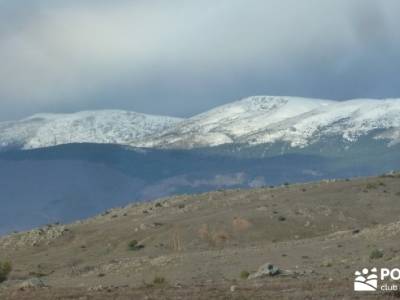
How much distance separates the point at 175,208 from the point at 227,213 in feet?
41.7

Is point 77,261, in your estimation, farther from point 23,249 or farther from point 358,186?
point 358,186

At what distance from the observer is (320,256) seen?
56.2m

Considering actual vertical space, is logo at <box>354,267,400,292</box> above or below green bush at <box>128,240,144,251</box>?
below

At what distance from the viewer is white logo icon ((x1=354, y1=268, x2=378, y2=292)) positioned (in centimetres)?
3434

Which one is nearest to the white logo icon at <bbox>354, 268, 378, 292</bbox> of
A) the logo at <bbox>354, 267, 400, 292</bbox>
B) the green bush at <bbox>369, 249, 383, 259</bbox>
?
the logo at <bbox>354, 267, 400, 292</bbox>

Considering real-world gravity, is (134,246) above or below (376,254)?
above

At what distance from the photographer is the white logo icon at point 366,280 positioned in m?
34.3

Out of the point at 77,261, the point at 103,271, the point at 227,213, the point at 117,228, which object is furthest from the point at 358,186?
the point at 103,271

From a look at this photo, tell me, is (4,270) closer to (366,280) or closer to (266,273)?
(266,273)

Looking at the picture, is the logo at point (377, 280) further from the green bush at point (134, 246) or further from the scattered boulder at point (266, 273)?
the green bush at point (134, 246)

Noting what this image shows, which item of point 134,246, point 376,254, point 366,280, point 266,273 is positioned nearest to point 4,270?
point 266,273

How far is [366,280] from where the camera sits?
3725cm

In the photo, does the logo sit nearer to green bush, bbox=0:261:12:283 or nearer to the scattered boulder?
the scattered boulder

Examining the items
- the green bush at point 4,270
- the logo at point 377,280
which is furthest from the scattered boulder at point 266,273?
the green bush at point 4,270
